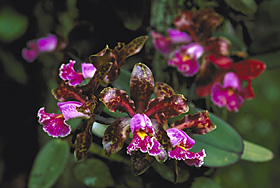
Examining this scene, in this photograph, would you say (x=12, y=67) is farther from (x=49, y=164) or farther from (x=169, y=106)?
(x=169, y=106)

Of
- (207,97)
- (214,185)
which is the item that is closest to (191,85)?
(207,97)

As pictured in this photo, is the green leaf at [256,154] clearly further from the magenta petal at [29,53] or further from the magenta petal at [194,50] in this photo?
the magenta petal at [29,53]

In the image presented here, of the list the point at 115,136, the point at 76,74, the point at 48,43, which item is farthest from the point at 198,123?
A: the point at 48,43

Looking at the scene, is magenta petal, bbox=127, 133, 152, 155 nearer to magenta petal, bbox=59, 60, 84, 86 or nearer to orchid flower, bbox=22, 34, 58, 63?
magenta petal, bbox=59, 60, 84, 86

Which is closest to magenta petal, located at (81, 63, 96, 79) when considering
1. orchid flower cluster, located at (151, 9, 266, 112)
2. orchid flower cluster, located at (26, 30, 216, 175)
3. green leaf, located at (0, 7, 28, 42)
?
orchid flower cluster, located at (26, 30, 216, 175)

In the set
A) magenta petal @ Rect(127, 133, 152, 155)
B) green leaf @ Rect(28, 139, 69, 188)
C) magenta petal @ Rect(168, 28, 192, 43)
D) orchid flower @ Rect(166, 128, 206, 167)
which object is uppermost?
magenta petal @ Rect(127, 133, 152, 155)

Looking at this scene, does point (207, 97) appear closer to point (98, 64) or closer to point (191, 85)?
point (191, 85)
